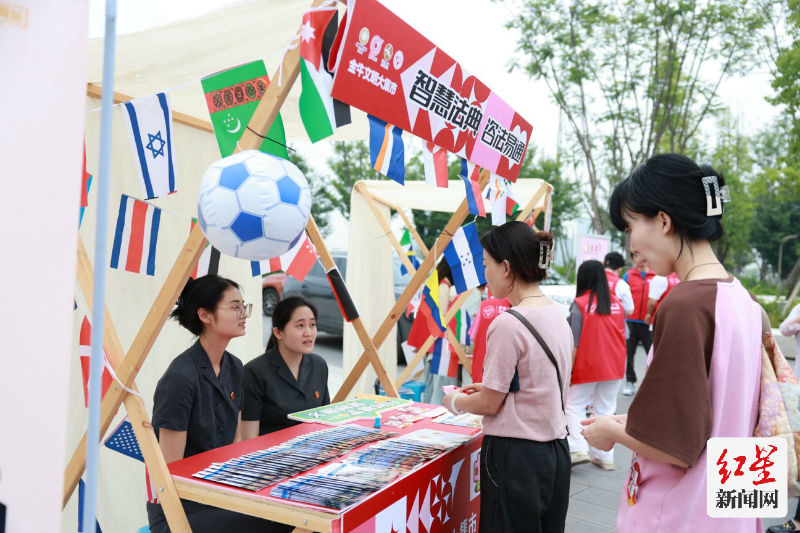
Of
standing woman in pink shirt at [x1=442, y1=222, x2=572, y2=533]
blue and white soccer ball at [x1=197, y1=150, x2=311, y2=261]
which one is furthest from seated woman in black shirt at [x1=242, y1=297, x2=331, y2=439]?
blue and white soccer ball at [x1=197, y1=150, x2=311, y2=261]

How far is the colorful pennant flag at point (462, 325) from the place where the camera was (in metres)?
6.02

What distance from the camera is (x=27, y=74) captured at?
1177 mm

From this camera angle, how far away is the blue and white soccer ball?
1703 mm

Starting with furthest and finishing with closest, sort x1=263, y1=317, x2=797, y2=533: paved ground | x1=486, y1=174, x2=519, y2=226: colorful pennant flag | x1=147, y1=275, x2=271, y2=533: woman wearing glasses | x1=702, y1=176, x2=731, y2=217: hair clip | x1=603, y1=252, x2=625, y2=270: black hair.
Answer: x1=603, y1=252, x2=625, y2=270: black hair
x1=263, y1=317, x2=797, y2=533: paved ground
x1=486, y1=174, x2=519, y2=226: colorful pennant flag
x1=147, y1=275, x2=271, y2=533: woman wearing glasses
x1=702, y1=176, x2=731, y2=217: hair clip

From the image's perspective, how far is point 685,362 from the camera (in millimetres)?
1271

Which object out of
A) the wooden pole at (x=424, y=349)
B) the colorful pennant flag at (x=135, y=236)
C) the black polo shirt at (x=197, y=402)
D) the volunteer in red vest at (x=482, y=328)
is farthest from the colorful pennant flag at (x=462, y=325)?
the colorful pennant flag at (x=135, y=236)

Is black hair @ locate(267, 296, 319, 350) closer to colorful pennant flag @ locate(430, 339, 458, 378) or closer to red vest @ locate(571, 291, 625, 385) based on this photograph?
colorful pennant flag @ locate(430, 339, 458, 378)

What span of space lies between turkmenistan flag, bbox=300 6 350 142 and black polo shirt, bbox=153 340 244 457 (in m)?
1.20

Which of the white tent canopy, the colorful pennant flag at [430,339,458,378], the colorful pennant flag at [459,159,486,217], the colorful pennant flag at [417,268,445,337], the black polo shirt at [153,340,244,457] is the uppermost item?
the white tent canopy

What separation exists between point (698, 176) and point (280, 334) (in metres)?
2.30

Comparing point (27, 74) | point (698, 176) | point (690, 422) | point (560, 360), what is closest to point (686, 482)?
point (690, 422)

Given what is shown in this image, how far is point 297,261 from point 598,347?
2.69m

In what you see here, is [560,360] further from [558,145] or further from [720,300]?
[558,145]

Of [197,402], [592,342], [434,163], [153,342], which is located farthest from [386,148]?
[592,342]
